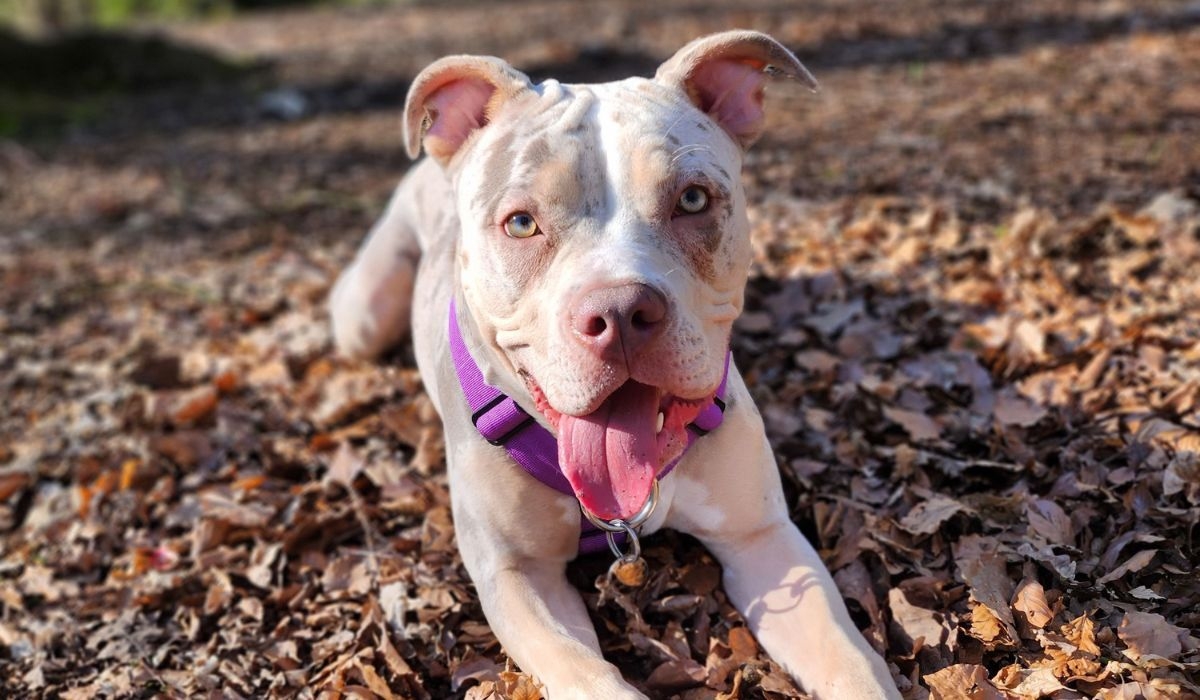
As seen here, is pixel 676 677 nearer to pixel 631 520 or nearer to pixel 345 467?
pixel 631 520

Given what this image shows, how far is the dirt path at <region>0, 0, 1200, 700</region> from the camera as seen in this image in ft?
10.9

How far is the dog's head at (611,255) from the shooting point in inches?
108

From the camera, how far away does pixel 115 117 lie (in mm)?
11328

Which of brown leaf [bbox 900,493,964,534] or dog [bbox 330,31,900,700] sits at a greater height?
dog [bbox 330,31,900,700]

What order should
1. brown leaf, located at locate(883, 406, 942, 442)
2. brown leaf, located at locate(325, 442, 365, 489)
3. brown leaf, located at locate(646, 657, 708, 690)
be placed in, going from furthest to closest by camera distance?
brown leaf, located at locate(325, 442, 365, 489) → brown leaf, located at locate(883, 406, 942, 442) → brown leaf, located at locate(646, 657, 708, 690)

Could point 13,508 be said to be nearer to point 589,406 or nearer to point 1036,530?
point 589,406

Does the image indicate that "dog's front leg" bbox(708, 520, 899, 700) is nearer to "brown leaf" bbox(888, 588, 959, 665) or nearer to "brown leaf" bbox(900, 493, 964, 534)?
"brown leaf" bbox(888, 588, 959, 665)

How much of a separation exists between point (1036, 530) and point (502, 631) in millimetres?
1693

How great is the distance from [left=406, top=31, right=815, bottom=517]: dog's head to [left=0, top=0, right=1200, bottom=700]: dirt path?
2.61ft

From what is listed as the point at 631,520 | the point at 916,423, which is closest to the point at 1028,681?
the point at 631,520

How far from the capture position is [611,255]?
110 inches

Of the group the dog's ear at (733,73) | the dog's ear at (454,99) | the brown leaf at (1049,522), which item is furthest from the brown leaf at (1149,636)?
the dog's ear at (454,99)

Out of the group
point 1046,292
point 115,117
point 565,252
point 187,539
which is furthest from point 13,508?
point 115,117

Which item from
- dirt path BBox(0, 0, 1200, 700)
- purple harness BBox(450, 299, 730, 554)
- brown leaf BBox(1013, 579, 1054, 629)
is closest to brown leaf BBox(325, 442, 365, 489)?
dirt path BBox(0, 0, 1200, 700)
